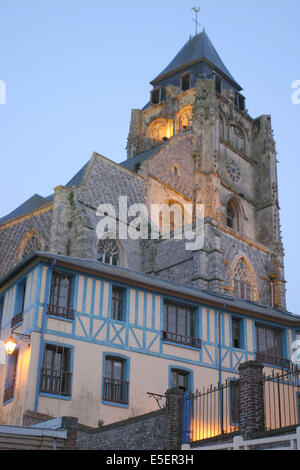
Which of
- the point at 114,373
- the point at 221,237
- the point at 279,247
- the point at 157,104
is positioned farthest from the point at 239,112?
the point at 114,373

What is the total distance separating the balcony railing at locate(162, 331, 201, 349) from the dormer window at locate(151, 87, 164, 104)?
35447 millimetres

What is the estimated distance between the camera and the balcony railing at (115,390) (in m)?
18.1

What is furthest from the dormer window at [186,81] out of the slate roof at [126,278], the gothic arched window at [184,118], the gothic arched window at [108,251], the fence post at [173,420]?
the fence post at [173,420]

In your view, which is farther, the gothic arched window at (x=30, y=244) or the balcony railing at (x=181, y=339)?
the gothic arched window at (x=30, y=244)

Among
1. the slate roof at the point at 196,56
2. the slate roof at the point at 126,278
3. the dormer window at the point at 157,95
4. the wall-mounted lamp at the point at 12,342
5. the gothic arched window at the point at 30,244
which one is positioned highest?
the slate roof at the point at 196,56

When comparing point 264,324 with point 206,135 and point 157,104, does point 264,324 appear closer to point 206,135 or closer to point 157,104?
point 206,135

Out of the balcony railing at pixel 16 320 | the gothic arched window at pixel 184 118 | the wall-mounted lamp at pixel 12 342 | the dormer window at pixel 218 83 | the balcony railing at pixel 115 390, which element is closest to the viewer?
the wall-mounted lamp at pixel 12 342

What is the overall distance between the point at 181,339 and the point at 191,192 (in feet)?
73.6

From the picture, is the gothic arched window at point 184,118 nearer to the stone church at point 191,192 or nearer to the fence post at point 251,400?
the stone church at point 191,192

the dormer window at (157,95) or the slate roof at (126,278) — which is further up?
the dormer window at (157,95)

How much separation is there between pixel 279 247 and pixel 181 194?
26.8 feet

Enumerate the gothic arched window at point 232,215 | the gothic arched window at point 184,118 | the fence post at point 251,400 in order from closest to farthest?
the fence post at point 251,400 → the gothic arched window at point 232,215 → the gothic arched window at point 184,118

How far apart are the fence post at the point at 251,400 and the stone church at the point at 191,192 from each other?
18.7 m

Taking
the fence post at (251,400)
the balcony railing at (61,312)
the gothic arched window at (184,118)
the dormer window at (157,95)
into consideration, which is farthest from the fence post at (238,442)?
the dormer window at (157,95)
